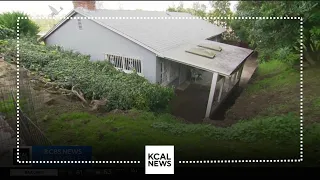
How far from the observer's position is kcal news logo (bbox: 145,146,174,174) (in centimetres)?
→ 198

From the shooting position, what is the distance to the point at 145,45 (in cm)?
478

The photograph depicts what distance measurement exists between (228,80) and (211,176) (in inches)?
230

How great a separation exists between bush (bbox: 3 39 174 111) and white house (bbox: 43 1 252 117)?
304 millimetres

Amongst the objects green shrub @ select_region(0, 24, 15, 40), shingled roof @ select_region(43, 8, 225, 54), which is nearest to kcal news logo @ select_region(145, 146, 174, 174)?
green shrub @ select_region(0, 24, 15, 40)

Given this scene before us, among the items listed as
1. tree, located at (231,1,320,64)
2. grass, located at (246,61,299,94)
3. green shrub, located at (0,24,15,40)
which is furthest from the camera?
grass, located at (246,61,299,94)

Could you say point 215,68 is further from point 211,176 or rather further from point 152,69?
point 211,176

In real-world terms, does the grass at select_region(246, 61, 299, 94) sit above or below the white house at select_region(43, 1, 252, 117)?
below

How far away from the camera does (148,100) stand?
4.06m

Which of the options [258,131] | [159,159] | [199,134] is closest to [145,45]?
[199,134]

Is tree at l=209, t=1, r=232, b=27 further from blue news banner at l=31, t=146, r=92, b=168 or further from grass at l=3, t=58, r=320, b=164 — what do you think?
blue news banner at l=31, t=146, r=92, b=168

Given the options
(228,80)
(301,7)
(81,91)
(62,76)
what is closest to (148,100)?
(81,91)

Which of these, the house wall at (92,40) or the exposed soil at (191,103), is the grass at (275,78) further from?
the house wall at (92,40)

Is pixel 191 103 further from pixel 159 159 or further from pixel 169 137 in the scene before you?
pixel 159 159

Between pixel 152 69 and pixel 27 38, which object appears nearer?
pixel 27 38
